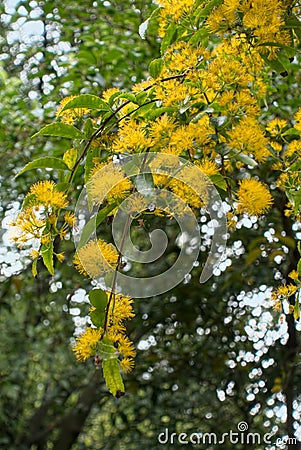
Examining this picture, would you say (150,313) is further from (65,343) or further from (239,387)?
(65,343)

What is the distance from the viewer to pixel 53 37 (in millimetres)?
1526

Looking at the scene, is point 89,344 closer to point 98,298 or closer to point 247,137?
point 98,298

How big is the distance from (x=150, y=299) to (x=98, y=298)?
3.43 ft

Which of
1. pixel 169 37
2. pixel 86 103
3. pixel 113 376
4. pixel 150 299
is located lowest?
pixel 113 376

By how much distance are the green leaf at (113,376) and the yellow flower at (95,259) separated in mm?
71

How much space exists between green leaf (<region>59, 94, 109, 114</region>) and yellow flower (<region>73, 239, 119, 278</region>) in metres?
0.12

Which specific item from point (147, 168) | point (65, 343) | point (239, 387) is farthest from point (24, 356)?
point (147, 168)

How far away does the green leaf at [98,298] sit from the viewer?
0.46m

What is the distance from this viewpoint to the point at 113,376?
0.46 metres

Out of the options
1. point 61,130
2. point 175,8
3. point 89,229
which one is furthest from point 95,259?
point 175,8
